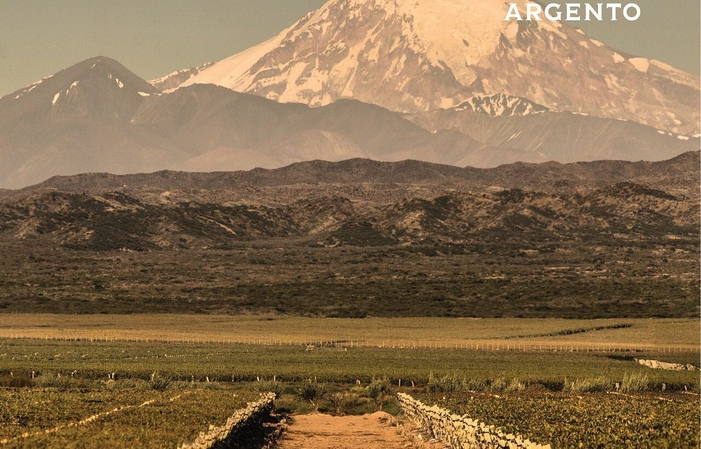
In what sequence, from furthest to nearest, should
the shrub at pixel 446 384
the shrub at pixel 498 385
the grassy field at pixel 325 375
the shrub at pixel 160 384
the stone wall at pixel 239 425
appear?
the shrub at pixel 446 384
the shrub at pixel 160 384
the shrub at pixel 498 385
the grassy field at pixel 325 375
the stone wall at pixel 239 425

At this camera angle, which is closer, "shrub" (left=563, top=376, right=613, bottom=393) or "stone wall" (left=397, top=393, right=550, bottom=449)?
"stone wall" (left=397, top=393, right=550, bottom=449)

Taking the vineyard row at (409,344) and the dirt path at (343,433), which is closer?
the dirt path at (343,433)

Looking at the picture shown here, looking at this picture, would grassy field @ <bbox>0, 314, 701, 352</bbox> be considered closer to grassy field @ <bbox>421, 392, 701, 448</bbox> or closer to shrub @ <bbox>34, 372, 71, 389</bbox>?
shrub @ <bbox>34, 372, 71, 389</bbox>

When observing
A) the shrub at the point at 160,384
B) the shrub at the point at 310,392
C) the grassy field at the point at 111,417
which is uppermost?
the grassy field at the point at 111,417

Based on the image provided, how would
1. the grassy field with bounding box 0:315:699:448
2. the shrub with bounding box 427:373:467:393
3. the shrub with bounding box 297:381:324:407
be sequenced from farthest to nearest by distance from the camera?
1. the shrub with bounding box 297:381:324:407
2. the shrub with bounding box 427:373:467:393
3. the grassy field with bounding box 0:315:699:448

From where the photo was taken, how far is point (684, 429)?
31547 mm

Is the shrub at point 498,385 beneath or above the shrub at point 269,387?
above

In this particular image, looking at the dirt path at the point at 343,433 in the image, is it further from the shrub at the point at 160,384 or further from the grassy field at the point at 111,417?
the shrub at the point at 160,384

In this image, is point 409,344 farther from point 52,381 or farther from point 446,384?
point 52,381

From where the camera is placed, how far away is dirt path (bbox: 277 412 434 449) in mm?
48125

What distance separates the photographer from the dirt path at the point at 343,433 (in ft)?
158

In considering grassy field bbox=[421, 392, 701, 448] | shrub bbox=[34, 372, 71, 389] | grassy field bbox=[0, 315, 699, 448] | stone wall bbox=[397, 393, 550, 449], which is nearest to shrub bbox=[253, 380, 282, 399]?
grassy field bbox=[0, 315, 699, 448]

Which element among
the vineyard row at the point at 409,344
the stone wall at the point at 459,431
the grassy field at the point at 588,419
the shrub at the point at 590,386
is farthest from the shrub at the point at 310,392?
Answer: the vineyard row at the point at 409,344

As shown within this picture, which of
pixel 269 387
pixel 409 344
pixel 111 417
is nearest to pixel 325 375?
pixel 269 387
